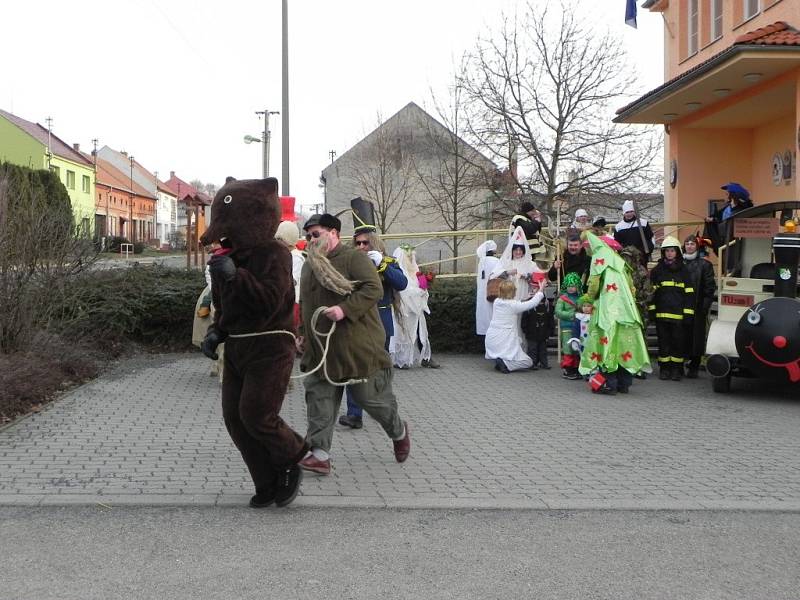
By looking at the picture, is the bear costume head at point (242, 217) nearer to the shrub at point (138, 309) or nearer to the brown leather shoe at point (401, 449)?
the brown leather shoe at point (401, 449)

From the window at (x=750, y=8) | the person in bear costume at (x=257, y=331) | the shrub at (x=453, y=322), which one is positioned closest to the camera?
the person in bear costume at (x=257, y=331)

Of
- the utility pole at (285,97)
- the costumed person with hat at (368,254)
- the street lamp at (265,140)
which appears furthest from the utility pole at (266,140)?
the costumed person with hat at (368,254)

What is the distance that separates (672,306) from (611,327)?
1612mm

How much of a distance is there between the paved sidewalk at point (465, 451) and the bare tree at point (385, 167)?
27.3m

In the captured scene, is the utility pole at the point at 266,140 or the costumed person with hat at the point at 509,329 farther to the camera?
the utility pole at the point at 266,140

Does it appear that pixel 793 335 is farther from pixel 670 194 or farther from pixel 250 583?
pixel 670 194

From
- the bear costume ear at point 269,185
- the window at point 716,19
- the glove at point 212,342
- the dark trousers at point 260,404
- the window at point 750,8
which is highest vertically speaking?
the window at point 716,19

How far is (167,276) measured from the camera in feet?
47.3

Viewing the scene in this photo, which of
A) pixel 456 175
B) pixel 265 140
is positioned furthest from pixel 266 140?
pixel 456 175

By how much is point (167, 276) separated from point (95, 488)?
913 centimetres

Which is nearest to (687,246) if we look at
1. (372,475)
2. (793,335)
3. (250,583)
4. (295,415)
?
(793,335)

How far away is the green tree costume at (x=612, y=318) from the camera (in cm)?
980

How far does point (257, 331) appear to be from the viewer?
5.11 metres

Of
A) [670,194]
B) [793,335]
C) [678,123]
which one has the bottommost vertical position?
[793,335]
